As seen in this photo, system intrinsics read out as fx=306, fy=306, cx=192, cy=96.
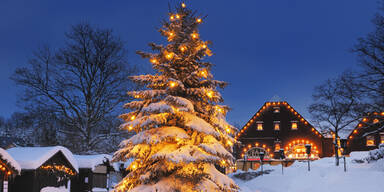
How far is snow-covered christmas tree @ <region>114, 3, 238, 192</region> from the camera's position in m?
9.12

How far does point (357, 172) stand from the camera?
18.7 m

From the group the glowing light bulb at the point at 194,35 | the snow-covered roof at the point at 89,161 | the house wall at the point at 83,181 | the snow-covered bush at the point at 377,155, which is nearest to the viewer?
the glowing light bulb at the point at 194,35

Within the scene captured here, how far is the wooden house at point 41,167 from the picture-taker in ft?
59.0

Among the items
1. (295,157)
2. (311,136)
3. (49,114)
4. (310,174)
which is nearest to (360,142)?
(311,136)

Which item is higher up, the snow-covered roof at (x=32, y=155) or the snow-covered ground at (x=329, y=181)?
the snow-covered roof at (x=32, y=155)

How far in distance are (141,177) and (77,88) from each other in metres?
17.8

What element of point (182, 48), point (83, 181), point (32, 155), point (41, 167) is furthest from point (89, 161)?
point (182, 48)

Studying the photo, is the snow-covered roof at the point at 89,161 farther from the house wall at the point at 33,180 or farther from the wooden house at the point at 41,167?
the house wall at the point at 33,180

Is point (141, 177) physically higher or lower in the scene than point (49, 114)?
lower

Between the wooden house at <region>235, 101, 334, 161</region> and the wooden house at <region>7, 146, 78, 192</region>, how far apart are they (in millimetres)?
25019

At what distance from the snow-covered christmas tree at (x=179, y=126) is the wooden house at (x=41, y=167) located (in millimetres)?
10692

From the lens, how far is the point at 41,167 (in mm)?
19062

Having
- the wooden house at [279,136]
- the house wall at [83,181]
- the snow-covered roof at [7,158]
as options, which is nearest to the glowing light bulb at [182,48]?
the snow-covered roof at [7,158]

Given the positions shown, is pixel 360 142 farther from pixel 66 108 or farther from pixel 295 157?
pixel 66 108
